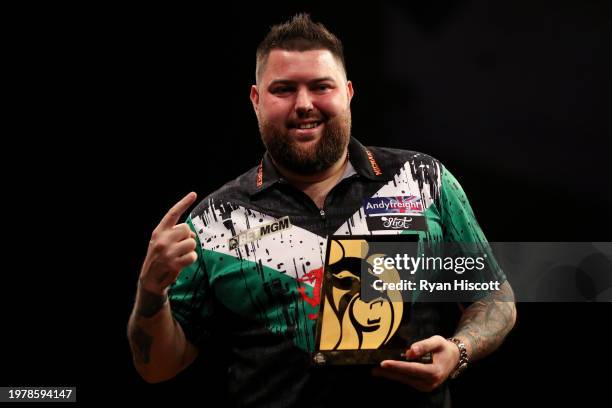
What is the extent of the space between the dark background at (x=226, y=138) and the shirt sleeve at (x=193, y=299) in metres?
0.53

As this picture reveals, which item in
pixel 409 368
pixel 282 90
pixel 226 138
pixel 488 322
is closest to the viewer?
pixel 409 368

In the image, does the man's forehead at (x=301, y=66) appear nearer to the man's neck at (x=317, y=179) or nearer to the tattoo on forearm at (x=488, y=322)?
the man's neck at (x=317, y=179)

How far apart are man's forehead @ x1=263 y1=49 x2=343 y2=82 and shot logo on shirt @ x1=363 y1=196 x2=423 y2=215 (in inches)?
13.0

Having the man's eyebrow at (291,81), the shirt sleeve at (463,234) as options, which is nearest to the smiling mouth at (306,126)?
the man's eyebrow at (291,81)

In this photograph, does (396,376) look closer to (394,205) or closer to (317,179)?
(394,205)

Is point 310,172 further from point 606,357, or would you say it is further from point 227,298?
point 606,357

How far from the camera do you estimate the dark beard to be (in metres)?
1.59

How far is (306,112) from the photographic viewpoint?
157 cm

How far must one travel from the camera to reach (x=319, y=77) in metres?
1.59

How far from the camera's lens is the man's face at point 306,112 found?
5.20 feet

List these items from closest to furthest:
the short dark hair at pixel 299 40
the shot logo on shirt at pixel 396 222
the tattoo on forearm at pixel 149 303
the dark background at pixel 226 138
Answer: the tattoo on forearm at pixel 149 303 → the shot logo on shirt at pixel 396 222 → the short dark hair at pixel 299 40 → the dark background at pixel 226 138

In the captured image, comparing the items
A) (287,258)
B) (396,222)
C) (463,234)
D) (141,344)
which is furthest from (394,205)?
(141,344)

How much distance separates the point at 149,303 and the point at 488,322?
776 mm

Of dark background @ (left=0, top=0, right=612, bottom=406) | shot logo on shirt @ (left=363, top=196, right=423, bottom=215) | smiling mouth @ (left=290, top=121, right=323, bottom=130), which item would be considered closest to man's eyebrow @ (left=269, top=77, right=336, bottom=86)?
smiling mouth @ (left=290, top=121, right=323, bottom=130)
